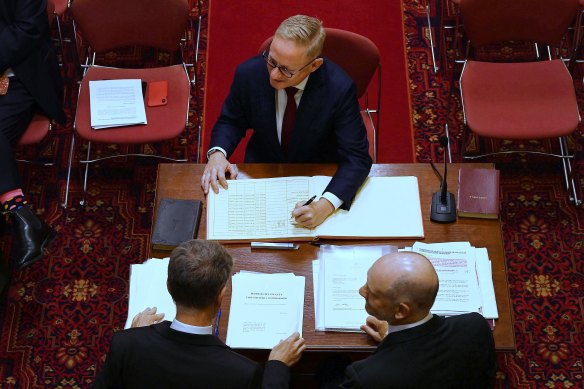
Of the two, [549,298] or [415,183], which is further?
[549,298]

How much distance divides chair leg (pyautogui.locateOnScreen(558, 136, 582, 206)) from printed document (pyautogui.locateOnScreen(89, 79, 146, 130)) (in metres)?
2.61

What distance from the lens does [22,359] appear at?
13.5ft

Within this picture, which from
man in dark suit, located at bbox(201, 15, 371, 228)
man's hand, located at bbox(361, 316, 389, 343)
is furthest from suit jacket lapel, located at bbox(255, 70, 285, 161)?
man's hand, located at bbox(361, 316, 389, 343)

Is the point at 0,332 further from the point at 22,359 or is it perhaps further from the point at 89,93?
the point at 89,93

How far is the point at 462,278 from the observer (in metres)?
3.04

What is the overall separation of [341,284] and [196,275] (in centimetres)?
69

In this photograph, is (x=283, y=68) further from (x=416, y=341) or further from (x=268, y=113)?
(x=416, y=341)

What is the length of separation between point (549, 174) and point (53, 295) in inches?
123

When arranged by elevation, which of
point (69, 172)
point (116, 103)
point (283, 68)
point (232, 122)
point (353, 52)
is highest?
point (353, 52)

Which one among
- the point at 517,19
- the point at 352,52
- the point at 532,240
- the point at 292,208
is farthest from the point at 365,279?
the point at 517,19

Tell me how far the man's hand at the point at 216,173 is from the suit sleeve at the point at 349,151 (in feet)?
1.53

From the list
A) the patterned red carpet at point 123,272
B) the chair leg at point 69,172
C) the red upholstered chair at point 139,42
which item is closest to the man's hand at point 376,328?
the patterned red carpet at point 123,272

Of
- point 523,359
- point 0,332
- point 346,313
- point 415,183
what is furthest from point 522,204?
point 0,332

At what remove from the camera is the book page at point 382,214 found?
318cm
